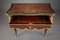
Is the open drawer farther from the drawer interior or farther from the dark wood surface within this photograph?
the dark wood surface

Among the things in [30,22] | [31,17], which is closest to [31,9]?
[31,17]

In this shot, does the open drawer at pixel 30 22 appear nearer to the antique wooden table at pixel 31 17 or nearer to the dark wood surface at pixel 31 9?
the antique wooden table at pixel 31 17

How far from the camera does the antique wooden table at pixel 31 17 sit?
216 cm

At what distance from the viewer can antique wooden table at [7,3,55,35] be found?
216 centimetres

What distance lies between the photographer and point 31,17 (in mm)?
2412

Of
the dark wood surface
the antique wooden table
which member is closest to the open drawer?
the antique wooden table

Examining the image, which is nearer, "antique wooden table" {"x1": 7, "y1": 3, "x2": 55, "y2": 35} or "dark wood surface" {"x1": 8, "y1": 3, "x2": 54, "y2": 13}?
"antique wooden table" {"x1": 7, "y1": 3, "x2": 55, "y2": 35}

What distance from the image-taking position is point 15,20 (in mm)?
2291

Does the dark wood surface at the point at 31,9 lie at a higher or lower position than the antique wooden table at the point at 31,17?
higher

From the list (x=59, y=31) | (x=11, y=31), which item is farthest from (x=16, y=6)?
(x=59, y=31)

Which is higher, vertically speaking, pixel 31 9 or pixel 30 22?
pixel 31 9

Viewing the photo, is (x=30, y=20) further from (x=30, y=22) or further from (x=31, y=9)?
(x=31, y=9)

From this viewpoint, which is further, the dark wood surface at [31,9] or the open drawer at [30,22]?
the dark wood surface at [31,9]

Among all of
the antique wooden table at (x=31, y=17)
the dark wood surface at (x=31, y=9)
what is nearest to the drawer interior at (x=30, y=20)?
the antique wooden table at (x=31, y=17)
